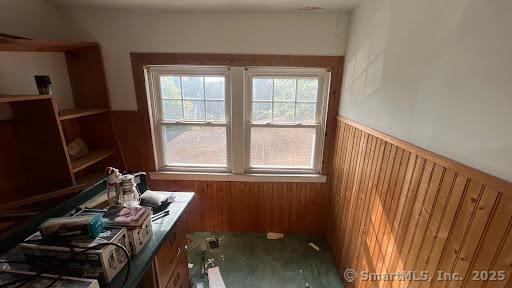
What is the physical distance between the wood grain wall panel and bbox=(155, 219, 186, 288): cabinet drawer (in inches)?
30.8

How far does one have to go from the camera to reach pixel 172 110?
2211 mm

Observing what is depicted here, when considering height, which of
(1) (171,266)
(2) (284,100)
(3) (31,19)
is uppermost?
(3) (31,19)

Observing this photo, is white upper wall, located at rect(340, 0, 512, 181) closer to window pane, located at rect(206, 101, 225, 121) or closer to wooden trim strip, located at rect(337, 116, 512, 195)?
wooden trim strip, located at rect(337, 116, 512, 195)

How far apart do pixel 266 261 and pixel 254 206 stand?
0.52 m

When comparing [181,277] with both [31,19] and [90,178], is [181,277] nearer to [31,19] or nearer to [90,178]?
[90,178]

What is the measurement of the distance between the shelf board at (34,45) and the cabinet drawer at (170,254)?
144cm

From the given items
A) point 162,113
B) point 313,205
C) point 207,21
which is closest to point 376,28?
point 207,21

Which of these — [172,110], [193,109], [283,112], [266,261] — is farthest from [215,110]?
[266,261]

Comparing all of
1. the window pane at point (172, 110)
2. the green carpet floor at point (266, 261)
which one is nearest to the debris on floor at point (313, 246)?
the green carpet floor at point (266, 261)

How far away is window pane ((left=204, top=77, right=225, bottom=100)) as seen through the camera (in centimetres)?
211

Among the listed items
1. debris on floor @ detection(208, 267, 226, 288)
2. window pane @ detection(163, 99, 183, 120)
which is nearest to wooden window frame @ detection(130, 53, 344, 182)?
window pane @ detection(163, 99, 183, 120)

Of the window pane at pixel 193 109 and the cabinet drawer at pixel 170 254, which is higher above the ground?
the window pane at pixel 193 109

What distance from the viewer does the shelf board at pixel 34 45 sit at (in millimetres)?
1342

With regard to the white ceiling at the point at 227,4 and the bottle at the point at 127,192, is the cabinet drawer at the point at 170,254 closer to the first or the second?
the bottle at the point at 127,192
